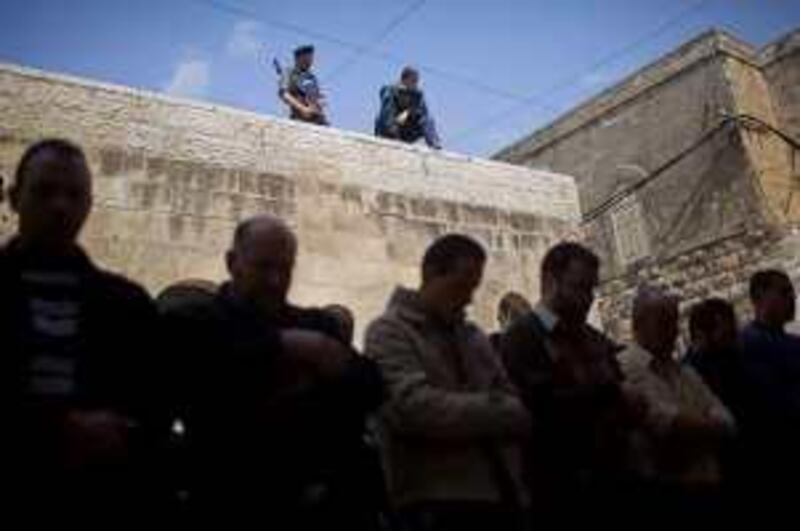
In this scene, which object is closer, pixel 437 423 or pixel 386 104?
pixel 437 423

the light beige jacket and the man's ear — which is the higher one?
the man's ear

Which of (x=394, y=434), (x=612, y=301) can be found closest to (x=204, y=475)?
(x=394, y=434)

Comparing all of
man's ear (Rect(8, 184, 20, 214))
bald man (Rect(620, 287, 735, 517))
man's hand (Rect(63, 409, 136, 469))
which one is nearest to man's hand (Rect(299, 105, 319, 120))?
bald man (Rect(620, 287, 735, 517))

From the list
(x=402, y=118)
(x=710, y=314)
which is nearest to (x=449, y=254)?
(x=710, y=314)

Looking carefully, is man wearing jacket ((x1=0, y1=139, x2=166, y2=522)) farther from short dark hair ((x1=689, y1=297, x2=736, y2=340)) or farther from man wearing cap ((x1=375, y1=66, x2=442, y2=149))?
man wearing cap ((x1=375, y1=66, x2=442, y2=149))

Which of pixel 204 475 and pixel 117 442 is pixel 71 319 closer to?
pixel 117 442

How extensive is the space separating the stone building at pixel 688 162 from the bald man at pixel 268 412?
1304cm

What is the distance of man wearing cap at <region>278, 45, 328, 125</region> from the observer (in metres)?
9.87

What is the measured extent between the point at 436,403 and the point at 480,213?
679 cm

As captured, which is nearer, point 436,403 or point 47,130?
point 436,403

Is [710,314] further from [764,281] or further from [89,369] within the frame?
[89,369]

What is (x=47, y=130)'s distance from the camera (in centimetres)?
726

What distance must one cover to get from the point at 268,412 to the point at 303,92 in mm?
7704

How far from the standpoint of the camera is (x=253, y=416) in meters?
2.66
